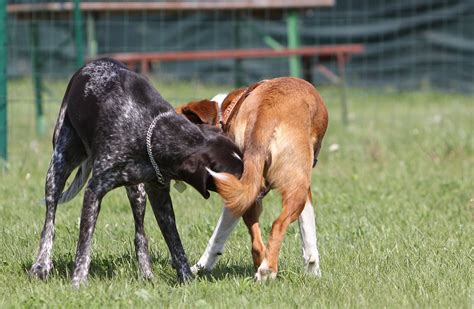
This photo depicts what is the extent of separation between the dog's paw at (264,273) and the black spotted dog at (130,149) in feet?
1.41

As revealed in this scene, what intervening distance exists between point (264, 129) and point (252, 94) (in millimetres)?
368

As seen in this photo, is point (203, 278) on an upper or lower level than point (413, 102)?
upper

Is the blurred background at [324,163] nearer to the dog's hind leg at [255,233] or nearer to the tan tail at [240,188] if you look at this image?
the dog's hind leg at [255,233]

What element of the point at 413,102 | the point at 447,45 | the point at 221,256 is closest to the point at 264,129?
the point at 221,256

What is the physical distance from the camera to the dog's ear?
5.04 meters

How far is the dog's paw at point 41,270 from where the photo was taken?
480 centimetres

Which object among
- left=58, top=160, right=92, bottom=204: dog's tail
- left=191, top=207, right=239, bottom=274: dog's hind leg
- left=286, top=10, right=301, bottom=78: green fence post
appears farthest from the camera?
left=286, top=10, right=301, bottom=78: green fence post

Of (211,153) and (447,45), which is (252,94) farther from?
(447,45)

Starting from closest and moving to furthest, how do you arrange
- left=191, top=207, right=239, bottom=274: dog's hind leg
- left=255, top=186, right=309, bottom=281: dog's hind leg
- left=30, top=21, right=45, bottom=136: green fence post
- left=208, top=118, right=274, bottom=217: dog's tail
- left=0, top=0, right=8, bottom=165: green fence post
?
left=208, top=118, right=274, bottom=217: dog's tail
left=255, top=186, right=309, bottom=281: dog's hind leg
left=191, top=207, right=239, bottom=274: dog's hind leg
left=0, top=0, right=8, bottom=165: green fence post
left=30, top=21, right=45, bottom=136: green fence post

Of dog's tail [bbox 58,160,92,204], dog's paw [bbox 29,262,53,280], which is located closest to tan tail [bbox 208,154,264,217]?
dog's paw [bbox 29,262,53,280]

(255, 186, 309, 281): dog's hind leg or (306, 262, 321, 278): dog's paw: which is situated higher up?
(255, 186, 309, 281): dog's hind leg

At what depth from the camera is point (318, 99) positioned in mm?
5008

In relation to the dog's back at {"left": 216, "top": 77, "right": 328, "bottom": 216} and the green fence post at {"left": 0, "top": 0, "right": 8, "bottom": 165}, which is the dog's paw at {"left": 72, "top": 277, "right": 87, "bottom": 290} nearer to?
the dog's back at {"left": 216, "top": 77, "right": 328, "bottom": 216}

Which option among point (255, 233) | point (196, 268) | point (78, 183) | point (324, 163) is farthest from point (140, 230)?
point (324, 163)
